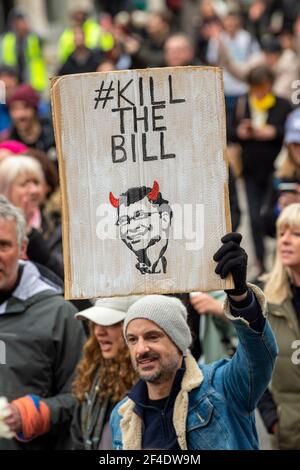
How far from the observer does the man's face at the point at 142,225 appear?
4789 mm

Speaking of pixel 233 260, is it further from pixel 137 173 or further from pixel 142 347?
pixel 142 347

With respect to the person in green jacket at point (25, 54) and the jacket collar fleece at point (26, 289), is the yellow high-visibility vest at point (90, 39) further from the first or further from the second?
the jacket collar fleece at point (26, 289)

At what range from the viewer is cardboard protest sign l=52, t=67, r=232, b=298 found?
4785 millimetres

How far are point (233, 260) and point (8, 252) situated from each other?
1781mm

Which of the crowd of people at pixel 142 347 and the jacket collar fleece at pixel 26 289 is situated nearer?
the crowd of people at pixel 142 347

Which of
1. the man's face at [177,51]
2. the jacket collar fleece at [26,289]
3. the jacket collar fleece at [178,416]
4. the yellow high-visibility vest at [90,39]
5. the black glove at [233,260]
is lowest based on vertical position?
the jacket collar fleece at [178,416]

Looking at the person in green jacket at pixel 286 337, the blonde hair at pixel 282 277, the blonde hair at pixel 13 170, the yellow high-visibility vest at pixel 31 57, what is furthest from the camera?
the yellow high-visibility vest at pixel 31 57

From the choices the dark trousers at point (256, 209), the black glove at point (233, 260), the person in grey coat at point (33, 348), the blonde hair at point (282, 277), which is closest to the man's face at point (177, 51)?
the dark trousers at point (256, 209)

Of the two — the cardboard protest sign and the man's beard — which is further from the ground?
the cardboard protest sign

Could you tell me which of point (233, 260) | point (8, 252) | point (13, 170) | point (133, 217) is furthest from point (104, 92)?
point (13, 170)

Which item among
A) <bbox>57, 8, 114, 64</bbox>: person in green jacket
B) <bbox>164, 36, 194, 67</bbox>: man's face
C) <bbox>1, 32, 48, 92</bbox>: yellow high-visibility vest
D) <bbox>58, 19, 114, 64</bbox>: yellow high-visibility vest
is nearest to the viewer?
<bbox>164, 36, 194, 67</bbox>: man's face

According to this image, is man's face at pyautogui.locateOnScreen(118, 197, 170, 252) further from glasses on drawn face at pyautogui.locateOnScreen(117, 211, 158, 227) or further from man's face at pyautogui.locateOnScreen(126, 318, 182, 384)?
man's face at pyautogui.locateOnScreen(126, 318, 182, 384)

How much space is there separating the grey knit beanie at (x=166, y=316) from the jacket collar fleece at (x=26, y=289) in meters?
0.93

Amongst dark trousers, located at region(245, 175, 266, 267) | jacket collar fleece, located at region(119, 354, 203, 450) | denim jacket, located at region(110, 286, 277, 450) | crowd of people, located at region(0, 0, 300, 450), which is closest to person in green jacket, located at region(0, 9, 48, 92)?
dark trousers, located at region(245, 175, 266, 267)
